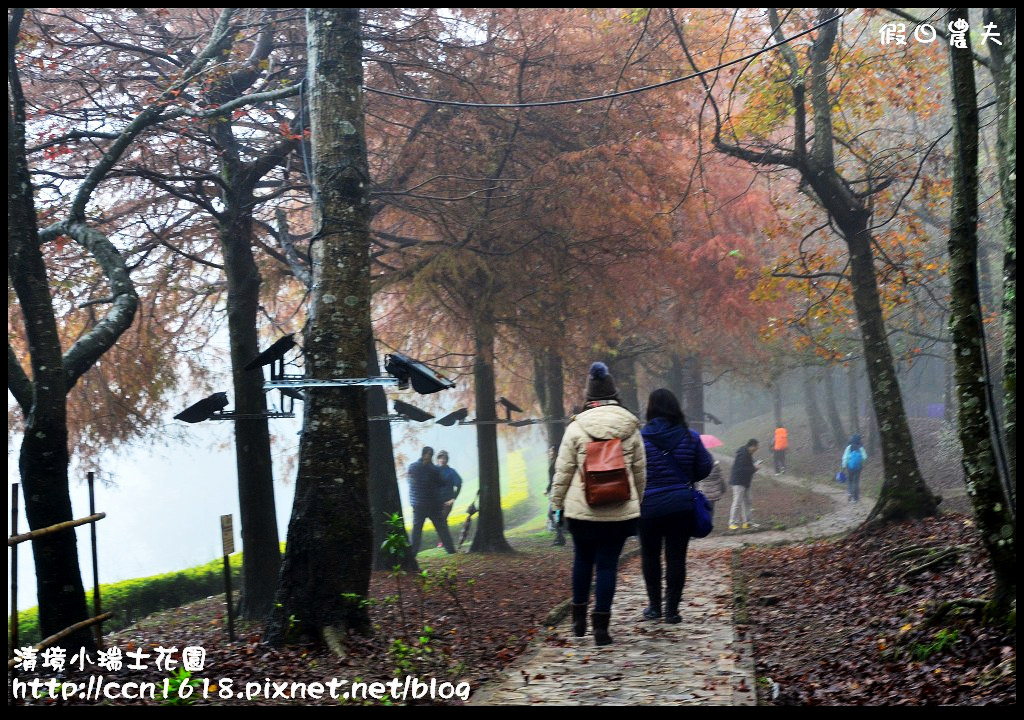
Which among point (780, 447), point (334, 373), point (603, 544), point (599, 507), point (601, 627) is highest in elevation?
point (334, 373)

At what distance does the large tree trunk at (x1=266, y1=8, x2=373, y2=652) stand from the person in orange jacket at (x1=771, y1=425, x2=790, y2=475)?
1134 inches

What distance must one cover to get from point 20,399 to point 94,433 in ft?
22.3

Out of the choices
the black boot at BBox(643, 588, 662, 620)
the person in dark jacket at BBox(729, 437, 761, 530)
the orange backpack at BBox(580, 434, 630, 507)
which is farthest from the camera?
the person in dark jacket at BBox(729, 437, 761, 530)

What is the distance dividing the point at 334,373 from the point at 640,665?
3.34 metres

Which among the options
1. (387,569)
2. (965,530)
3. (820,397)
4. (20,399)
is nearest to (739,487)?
(387,569)

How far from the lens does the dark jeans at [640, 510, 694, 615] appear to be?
7.99 m

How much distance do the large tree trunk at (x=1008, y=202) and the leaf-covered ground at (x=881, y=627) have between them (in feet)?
3.35

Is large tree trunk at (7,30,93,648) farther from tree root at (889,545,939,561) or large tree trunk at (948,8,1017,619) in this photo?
tree root at (889,545,939,561)

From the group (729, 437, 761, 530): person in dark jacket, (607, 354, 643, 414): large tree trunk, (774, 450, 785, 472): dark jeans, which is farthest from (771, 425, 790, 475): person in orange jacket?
(729, 437, 761, 530): person in dark jacket

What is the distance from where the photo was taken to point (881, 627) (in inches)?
296

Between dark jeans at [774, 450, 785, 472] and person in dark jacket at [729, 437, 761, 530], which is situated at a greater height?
person in dark jacket at [729, 437, 761, 530]

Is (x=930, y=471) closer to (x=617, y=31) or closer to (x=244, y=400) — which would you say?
(x=617, y=31)

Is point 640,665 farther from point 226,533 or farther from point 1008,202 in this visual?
point 1008,202

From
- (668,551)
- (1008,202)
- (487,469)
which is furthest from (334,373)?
(487,469)
